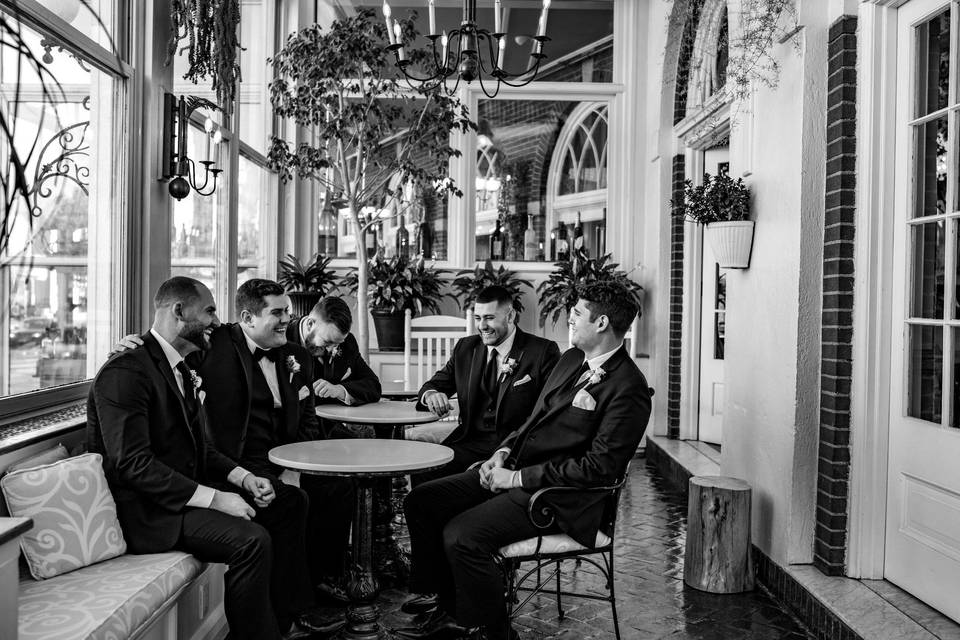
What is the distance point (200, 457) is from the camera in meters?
3.15

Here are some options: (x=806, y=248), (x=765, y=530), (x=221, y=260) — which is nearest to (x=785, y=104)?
(x=806, y=248)

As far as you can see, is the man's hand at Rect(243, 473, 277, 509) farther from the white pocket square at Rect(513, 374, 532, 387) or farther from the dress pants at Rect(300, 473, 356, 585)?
the white pocket square at Rect(513, 374, 532, 387)

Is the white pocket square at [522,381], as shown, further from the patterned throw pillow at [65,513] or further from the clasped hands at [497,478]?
the patterned throw pillow at [65,513]

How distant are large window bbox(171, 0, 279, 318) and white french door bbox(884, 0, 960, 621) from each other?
3482mm

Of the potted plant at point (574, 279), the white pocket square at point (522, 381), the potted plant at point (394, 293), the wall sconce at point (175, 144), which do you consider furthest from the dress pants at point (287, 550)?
the potted plant at point (574, 279)

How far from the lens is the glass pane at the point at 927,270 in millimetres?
3311

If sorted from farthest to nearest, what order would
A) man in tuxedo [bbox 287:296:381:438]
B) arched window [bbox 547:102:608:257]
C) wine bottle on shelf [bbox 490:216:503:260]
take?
wine bottle on shelf [bbox 490:216:503:260] < arched window [bbox 547:102:608:257] < man in tuxedo [bbox 287:296:381:438]

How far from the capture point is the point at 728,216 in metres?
4.48

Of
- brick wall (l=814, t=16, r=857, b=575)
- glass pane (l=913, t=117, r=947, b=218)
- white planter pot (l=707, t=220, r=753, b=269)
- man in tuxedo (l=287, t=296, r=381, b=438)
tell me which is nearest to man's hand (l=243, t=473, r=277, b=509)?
man in tuxedo (l=287, t=296, r=381, b=438)

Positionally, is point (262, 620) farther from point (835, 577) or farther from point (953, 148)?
point (953, 148)

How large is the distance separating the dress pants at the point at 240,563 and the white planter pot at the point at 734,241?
282 centimetres

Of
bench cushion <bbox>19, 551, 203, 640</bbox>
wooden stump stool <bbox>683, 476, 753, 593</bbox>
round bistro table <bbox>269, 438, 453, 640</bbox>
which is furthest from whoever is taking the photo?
wooden stump stool <bbox>683, 476, 753, 593</bbox>

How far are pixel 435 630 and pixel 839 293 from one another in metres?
2.24

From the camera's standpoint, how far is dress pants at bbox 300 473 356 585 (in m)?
3.91
